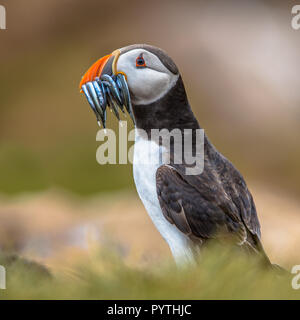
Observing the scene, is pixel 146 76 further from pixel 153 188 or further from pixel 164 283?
pixel 164 283

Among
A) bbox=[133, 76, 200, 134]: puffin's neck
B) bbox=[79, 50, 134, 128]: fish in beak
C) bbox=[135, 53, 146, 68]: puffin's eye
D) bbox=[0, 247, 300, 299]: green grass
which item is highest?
bbox=[135, 53, 146, 68]: puffin's eye

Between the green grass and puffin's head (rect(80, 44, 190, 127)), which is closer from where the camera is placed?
the green grass

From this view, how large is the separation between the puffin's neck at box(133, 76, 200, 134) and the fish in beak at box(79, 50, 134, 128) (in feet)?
0.17

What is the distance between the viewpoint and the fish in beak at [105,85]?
99 centimetres

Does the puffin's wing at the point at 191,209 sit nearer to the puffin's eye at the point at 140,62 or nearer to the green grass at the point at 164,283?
the puffin's eye at the point at 140,62

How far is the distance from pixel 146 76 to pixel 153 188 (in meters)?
0.21

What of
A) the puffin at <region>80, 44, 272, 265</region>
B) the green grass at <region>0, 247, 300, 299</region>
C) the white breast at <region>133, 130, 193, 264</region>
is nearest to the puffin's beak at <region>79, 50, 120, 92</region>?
the puffin at <region>80, 44, 272, 265</region>

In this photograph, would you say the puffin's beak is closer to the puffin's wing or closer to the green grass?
the puffin's wing

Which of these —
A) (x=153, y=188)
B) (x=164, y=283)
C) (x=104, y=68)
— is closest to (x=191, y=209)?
(x=153, y=188)

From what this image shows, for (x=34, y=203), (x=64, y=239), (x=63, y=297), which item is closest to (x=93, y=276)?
(x=63, y=297)

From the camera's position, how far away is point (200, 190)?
991 millimetres

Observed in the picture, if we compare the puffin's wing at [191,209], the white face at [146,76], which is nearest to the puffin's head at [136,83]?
the white face at [146,76]

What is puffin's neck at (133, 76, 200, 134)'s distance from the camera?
1.04 metres

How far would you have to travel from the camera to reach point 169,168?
3.27 feet
